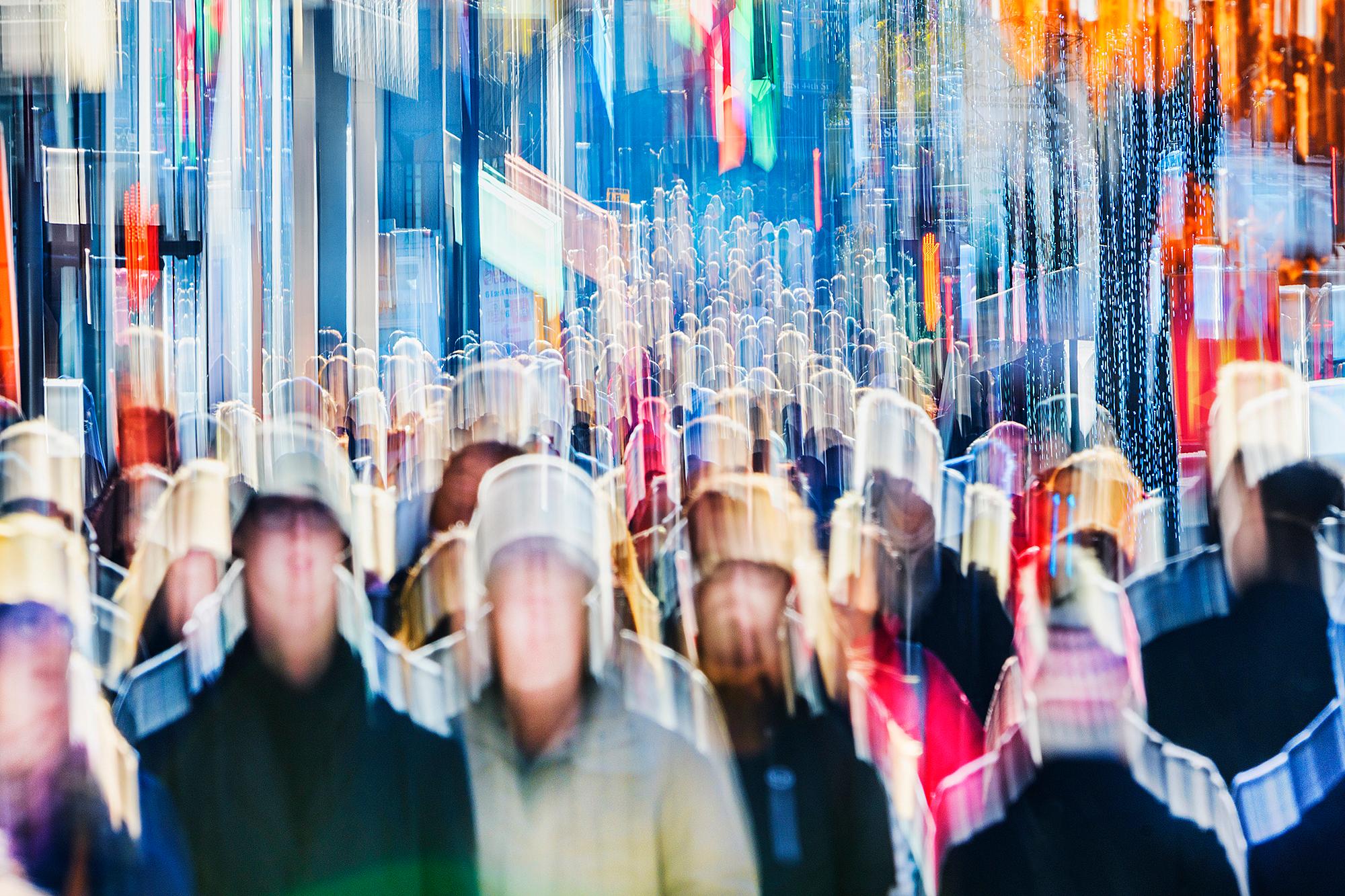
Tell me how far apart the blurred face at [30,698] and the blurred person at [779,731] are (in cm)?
60

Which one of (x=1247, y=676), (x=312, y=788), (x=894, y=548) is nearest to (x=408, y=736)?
(x=312, y=788)

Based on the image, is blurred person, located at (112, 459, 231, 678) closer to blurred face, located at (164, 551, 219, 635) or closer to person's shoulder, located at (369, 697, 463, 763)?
blurred face, located at (164, 551, 219, 635)

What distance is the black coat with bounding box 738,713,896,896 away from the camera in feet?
2.76

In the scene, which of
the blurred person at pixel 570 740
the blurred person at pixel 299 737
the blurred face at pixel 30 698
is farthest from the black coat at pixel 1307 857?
the blurred face at pixel 30 698

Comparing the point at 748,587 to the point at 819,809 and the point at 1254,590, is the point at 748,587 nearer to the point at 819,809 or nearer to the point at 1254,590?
the point at 819,809

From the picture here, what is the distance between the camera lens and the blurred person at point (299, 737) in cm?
86

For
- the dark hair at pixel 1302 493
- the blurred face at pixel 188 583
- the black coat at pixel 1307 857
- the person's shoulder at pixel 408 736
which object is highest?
the dark hair at pixel 1302 493

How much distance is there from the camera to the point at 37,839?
2.84 ft

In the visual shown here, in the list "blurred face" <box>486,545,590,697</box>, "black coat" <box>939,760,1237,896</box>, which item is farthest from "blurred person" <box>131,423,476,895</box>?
"black coat" <box>939,760,1237,896</box>

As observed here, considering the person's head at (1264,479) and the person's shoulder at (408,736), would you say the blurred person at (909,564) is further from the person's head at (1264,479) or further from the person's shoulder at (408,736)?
the person's shoulder at (408,736)

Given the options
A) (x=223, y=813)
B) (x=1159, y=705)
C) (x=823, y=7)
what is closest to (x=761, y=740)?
(x=1159, y=705)

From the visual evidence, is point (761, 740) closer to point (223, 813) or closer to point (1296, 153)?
point (223, 813)

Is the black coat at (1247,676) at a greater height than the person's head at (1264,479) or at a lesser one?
lesser

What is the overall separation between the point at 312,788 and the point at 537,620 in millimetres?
277
